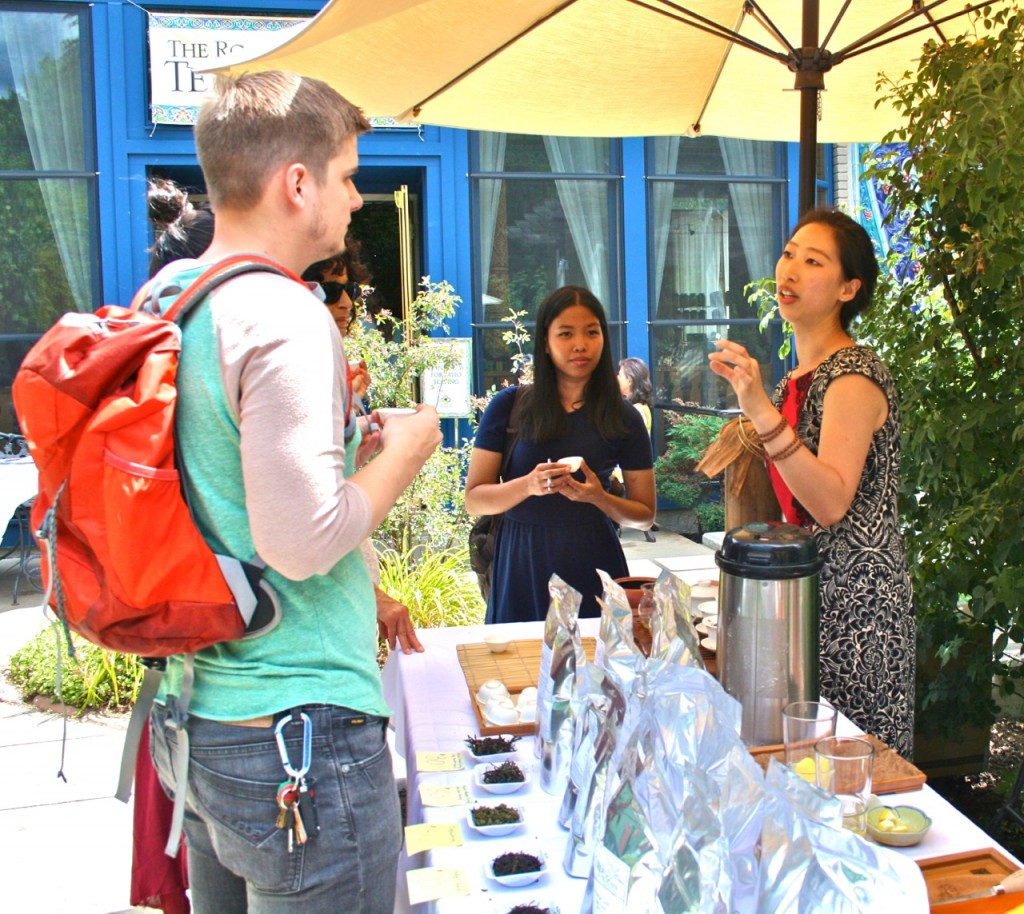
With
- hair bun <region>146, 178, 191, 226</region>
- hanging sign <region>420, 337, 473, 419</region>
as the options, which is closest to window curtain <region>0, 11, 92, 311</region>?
hanging sign <region>420, 337, 473, 419</region>

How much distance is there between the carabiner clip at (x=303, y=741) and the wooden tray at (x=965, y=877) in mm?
841

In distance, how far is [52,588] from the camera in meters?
1.32

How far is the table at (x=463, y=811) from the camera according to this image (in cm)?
143

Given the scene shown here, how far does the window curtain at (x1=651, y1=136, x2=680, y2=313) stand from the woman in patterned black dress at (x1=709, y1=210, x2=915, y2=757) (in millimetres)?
7134

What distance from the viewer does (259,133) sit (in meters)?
1.35

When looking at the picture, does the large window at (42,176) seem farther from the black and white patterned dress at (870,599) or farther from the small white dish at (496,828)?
the small white dish at (496,828)

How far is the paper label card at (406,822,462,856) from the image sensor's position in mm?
1541

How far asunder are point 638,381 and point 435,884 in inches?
277

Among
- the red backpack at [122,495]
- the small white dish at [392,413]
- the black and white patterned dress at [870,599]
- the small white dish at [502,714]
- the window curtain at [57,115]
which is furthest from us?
the window curtain at [57,115]

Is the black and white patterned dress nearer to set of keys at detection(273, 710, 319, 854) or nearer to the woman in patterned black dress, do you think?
the woman in patterned black dress

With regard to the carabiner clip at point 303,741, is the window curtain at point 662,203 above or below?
above

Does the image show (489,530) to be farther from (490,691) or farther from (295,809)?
(295,809)

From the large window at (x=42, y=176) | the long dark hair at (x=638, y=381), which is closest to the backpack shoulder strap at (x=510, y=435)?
the long dark hair at (x=638, y=381)

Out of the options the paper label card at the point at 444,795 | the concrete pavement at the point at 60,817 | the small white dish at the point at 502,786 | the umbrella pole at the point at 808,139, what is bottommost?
the concrete pavement at the point at 60,817
